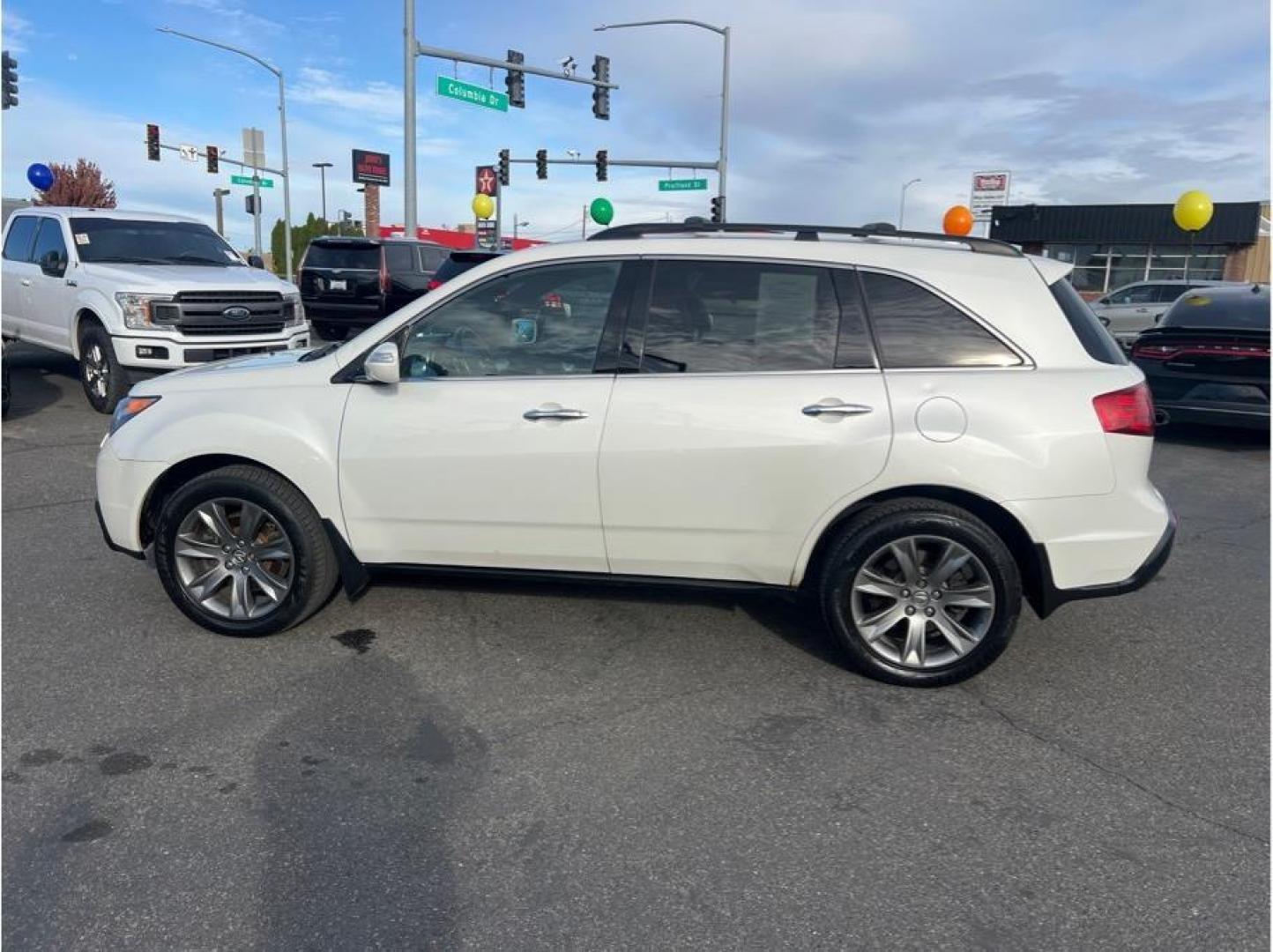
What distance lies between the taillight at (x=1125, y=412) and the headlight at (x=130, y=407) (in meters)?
4.08

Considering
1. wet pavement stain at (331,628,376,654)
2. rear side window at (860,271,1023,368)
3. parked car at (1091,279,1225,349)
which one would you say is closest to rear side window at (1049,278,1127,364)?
rear side window at (860,271,1023,368)

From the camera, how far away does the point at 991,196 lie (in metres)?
34.4

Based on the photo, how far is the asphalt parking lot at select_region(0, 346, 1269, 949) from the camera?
268cm

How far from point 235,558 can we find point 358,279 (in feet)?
43.3

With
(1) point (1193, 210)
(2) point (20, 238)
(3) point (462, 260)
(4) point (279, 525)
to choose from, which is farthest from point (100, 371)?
(1) point (1193, 210)

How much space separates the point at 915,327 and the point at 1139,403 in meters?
0.93

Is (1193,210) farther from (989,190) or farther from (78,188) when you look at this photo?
(78,188)

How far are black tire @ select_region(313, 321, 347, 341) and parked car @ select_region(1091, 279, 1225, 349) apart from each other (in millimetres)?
14544

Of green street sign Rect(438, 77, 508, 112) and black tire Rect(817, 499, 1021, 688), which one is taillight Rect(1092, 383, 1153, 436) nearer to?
black tire Rect(817, 499, 1021, 688)

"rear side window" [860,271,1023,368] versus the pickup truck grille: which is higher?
"rear side window" [860,271,1023,368]

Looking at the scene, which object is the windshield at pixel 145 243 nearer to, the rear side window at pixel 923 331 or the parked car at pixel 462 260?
the parked car at pixel 462 260

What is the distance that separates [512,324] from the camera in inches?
171

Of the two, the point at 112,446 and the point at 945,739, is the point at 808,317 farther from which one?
the point at 112,446

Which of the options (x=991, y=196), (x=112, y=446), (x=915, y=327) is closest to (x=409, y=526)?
(x=112, y=446)
